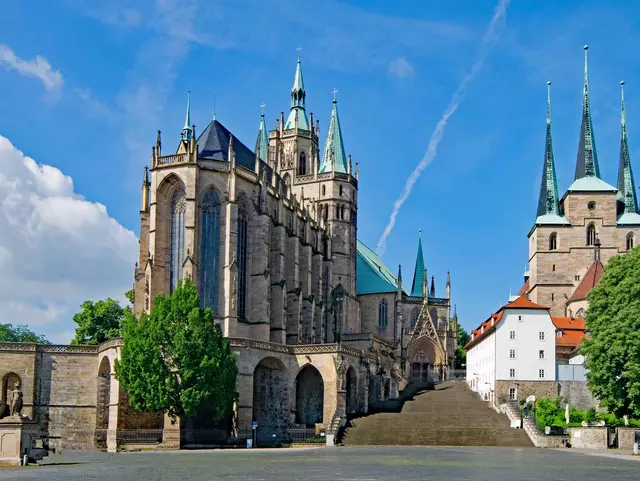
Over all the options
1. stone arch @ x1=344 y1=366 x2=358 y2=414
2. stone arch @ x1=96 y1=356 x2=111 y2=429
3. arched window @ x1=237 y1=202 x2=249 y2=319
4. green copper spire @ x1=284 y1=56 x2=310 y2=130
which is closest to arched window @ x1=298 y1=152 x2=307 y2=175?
green copper spire @ x1=284 y1=56 x2=310 y2=130

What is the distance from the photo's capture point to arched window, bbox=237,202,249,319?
231 ft

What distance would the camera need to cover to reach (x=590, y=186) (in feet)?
326

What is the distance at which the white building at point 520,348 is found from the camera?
232 ft

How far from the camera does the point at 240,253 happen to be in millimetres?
70812

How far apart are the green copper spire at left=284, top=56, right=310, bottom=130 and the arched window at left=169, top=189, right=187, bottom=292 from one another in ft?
145

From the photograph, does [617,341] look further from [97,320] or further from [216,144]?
[97,320]

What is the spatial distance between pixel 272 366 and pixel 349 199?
39012 millimetres

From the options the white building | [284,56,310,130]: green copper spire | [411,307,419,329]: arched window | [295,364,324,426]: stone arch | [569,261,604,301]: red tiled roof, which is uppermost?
[284,56,310,130]: green copper spire

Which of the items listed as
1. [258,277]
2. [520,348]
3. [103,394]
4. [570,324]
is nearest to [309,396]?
[258,277]

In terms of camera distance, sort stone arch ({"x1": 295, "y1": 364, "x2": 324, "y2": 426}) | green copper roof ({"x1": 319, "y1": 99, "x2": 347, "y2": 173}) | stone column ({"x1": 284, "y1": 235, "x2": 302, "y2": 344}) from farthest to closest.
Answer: green copper roof ({"x1": 319, "y1": 99, "x2": 347, "y2": 173}), stone column ({"x1": 284, "y1": 235, "x2": 302, "y2": 344}), stone arch ({"x1": 295, "y1": 364, "x2": 324, "y2": 426})

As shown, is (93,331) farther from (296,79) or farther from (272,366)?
(296,79)

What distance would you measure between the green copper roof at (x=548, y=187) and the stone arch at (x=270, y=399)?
44991 mm

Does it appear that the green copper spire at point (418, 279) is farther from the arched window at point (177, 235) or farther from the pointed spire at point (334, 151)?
the arched window at point (177, 235)

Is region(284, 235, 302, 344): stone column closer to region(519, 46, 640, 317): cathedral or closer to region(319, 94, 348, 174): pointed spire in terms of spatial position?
region(319, 94, 348, 174): pointed spire
